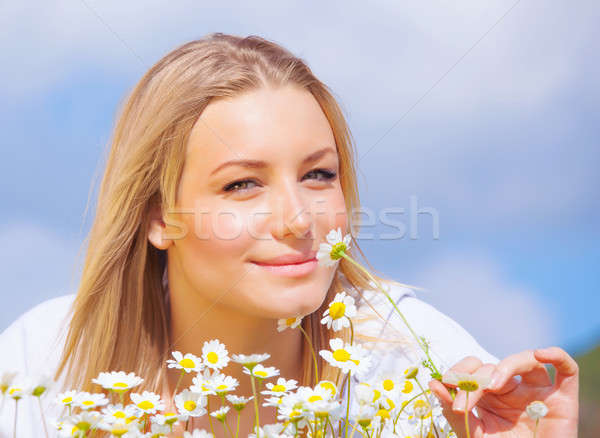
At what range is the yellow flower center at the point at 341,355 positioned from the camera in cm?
142

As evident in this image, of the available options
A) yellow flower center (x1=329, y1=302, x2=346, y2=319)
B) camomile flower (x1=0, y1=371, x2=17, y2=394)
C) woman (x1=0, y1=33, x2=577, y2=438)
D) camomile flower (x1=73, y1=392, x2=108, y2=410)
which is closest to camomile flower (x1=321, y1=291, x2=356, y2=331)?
yellow flower center (x1=329, y1=302, x2=346, y2=319)

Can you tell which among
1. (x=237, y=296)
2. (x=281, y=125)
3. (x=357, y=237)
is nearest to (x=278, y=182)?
(x=281, y=125)

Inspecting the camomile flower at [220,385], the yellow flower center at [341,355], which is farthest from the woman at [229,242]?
the camomile flower at [220,385]

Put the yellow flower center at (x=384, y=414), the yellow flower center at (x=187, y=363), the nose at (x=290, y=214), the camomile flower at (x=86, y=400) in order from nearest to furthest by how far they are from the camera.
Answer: the yellow flower center at (x=384, y=414), the camomile flower at (x=86, y=400), the yellow flower center at (x=187, y=363), the nose at (x=290, y=214)

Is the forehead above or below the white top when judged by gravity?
above

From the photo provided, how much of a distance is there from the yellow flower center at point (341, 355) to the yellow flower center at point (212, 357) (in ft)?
1.21

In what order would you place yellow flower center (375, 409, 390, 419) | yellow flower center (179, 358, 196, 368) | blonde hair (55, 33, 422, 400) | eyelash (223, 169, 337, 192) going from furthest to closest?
blonde hair (55, 33, 422, 400), eyelash (223, 169, 337, 192), yellow flower center (179, 358, 196, 368), yellow flower center (375, 409, 390, 419)

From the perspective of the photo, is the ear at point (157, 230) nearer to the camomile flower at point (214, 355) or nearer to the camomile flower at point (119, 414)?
the camomile flower at point (214, 355)

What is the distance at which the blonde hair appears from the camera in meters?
2.11

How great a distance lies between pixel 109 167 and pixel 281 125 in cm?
81

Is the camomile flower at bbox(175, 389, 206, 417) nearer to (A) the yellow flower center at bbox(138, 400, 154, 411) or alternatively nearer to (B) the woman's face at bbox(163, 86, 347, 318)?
(A) the yellow flower center at bbox(138, 400, 154, 411)

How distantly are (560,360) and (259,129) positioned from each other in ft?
3.31

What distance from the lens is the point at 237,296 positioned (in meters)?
1.93

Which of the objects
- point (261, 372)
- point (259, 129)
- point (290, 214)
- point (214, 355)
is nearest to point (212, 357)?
point (214, 355)
